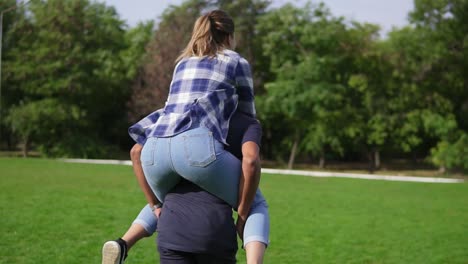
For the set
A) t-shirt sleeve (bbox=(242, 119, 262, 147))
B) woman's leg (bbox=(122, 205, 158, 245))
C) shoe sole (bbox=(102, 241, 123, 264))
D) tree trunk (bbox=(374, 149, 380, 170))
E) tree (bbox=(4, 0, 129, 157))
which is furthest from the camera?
tree (bbox=(4, 0, 129, 157))

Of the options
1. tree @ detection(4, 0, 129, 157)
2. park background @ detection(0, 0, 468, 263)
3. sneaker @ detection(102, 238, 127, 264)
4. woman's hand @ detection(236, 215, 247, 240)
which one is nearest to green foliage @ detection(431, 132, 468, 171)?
park background @ detection(0, 0, 468, 263)

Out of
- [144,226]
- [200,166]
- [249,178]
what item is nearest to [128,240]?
[144,226]

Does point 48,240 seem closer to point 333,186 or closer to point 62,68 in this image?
point 333,186

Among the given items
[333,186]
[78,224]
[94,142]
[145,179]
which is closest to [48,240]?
[78,224]

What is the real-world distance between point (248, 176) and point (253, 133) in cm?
23

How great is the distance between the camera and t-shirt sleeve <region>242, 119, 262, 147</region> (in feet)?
9.24

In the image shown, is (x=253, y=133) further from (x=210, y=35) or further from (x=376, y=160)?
(x=376, y=160)

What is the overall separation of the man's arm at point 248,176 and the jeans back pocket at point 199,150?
0.51 feet

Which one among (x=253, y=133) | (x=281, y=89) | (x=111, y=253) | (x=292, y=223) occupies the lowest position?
(x=292, y=223)

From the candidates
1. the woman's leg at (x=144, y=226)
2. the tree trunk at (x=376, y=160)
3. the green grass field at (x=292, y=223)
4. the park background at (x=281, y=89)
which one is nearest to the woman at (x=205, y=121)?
the woman's leg at (x=144, y=226)

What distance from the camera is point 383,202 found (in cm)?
1468

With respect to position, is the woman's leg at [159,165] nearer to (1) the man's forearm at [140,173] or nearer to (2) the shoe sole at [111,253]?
(1) the man's forearm at [140,173]

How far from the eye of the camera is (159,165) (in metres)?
2.80

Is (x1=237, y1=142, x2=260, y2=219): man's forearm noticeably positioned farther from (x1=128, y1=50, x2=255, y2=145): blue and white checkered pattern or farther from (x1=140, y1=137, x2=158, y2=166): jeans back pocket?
(x1=140, y1=137, x2=158, y2=166): jeans back pocket
